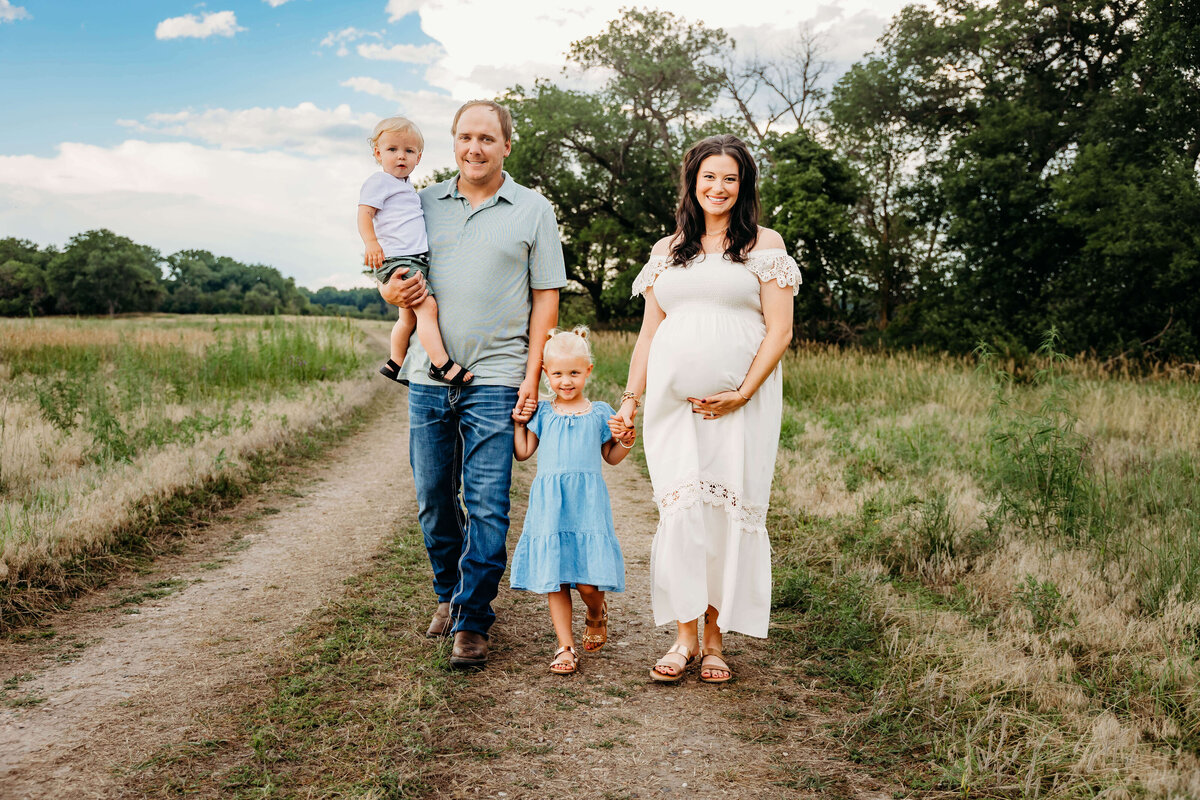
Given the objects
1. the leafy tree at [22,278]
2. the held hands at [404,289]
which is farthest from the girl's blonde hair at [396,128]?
the leafy tree at [22,278]

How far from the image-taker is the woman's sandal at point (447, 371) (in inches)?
138

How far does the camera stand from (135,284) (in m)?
50.8

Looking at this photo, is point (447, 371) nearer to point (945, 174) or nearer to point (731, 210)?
point (731, 210)

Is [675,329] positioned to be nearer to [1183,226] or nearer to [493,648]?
[493,648]

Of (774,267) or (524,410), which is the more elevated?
(774,267)

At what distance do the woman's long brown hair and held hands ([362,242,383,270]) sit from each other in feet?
4.30

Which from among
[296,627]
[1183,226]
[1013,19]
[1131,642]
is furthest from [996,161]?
[296,627]

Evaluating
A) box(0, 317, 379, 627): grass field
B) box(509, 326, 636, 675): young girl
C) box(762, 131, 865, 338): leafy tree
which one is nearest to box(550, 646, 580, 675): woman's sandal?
box(509, 326, 636, 675): young girl

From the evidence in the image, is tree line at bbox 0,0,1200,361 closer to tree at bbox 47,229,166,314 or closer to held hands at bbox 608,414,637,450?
tree at bbox 47,229,166,314

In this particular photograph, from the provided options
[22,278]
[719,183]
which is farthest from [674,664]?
[22,278]

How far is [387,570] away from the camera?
Answer: 506cm

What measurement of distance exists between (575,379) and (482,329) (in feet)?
1.56

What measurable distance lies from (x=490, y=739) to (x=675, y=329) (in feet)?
6.06

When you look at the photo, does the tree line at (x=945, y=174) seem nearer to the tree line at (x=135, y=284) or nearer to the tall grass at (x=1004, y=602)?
the tree line at (x=135, y=284)
